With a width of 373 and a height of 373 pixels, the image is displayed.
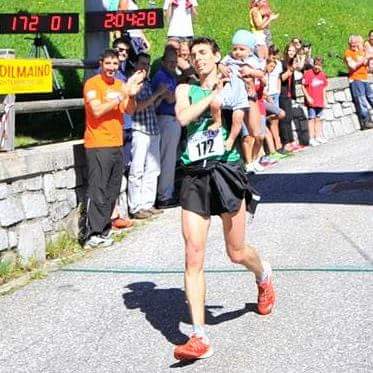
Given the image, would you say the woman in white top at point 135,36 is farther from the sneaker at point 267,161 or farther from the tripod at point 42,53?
the sneaker at point 267,161

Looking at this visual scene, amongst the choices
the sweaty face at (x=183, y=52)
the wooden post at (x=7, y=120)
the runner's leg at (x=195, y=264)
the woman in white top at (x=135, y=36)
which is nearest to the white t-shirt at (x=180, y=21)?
the woman in white top at (x=135, y=36)

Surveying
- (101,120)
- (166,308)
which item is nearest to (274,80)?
(101,120)

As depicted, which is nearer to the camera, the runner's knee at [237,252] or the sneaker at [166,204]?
the runner's knee at [237,252]

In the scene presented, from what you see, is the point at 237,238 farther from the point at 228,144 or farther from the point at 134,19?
the point at 134,19

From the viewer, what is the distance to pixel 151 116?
11.2m

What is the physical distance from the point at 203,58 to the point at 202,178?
2.62ft

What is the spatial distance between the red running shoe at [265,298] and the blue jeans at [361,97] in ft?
43.5

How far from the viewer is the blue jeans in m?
19.7

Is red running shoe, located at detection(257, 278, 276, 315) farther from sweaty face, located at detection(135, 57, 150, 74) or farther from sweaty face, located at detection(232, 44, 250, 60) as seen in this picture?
sweaty face, located at detection(135, 57, 150, 74)

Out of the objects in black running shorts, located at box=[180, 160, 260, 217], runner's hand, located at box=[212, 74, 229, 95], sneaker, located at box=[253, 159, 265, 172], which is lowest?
sneaker, located at box=[253, 159, 265, 172]

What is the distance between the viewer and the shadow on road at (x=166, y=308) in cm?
690

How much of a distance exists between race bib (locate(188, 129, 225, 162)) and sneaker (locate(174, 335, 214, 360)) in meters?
1.20

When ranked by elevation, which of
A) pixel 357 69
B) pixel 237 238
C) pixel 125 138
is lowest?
pixel 237 238

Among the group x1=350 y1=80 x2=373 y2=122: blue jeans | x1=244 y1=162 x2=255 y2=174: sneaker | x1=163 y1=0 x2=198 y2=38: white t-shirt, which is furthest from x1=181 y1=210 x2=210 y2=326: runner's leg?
x1=350 y1=80 x2=373 y2=122: blue jeans
